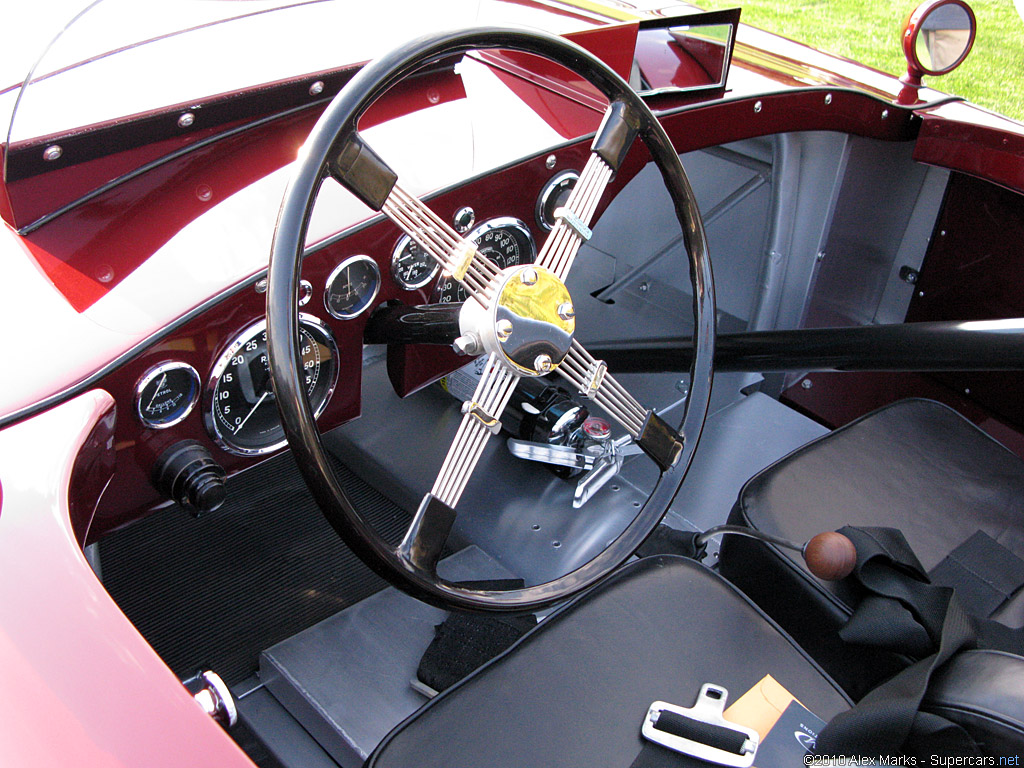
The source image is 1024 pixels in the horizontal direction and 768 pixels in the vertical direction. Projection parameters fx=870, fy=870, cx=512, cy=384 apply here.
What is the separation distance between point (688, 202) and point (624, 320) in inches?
48.1

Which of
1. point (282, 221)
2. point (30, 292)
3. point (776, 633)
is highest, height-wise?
point (282, 221)

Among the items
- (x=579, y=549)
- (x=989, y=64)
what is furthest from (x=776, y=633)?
(x=989, y=64)

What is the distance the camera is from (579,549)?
1.68 metres

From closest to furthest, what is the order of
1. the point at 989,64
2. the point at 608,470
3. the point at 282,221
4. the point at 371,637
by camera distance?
the point at 282,221 → the point at 371,637 → the point at 608,470 → the point at 989,64

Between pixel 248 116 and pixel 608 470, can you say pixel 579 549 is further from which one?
pixel 248 116

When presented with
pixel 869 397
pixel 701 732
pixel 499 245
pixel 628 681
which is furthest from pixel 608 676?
pixel 869 397

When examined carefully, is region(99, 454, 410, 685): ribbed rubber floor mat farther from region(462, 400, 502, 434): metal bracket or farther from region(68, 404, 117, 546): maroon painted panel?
region(462, 400, 502, 434): metal bracket

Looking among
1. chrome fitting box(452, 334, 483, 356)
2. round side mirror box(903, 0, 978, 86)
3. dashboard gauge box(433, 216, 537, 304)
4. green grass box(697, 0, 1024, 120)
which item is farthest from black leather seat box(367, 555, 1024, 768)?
green grass box(697, 0, 1024, 120)

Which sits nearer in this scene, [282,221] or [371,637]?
[282,221]

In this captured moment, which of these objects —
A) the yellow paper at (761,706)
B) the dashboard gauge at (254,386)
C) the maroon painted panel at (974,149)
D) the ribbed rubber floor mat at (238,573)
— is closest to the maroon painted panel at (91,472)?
the dashboard gauge at (254,386)

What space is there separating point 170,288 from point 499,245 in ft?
1.69

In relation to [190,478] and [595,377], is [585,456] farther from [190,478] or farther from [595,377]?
[190,478]

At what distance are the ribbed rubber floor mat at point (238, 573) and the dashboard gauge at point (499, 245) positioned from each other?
0.64 m

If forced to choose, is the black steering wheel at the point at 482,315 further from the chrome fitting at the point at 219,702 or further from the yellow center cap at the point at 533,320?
the chrome fitting at the point at 219,702
